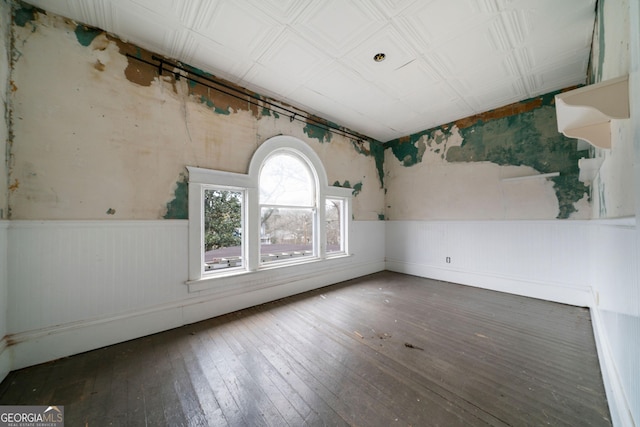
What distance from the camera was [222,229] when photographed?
119 inches

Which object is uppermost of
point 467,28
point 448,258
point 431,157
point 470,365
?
point 467,28

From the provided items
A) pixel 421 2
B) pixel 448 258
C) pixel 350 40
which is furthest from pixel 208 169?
pixel 448 258

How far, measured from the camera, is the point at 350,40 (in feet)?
7.59

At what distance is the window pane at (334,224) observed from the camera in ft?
14.6

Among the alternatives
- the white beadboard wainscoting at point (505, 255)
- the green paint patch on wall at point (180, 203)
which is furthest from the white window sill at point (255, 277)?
the white beadboard wainscoting at point (505, 255)

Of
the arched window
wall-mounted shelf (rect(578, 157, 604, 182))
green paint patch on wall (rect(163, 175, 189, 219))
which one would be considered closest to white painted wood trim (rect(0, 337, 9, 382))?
green paint patch on wall (rect(163, 175, 189, 219))

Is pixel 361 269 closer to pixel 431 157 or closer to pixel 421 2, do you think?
pixel 431 157

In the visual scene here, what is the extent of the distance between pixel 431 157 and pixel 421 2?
310cm

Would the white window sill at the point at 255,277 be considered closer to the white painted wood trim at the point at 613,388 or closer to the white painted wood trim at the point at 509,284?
the white painted wood trim at the point at 509,284

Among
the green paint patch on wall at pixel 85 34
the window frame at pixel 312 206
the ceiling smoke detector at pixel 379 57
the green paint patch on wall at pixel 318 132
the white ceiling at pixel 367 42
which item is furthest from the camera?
the green paint patch on wall at pixel 318 132

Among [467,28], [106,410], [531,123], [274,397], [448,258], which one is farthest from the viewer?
[448,258]

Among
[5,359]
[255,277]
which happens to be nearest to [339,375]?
[255,277]

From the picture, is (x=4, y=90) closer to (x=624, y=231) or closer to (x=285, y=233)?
(x=285, y=233)

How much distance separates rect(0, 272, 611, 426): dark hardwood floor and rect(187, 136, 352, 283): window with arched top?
84 cm
